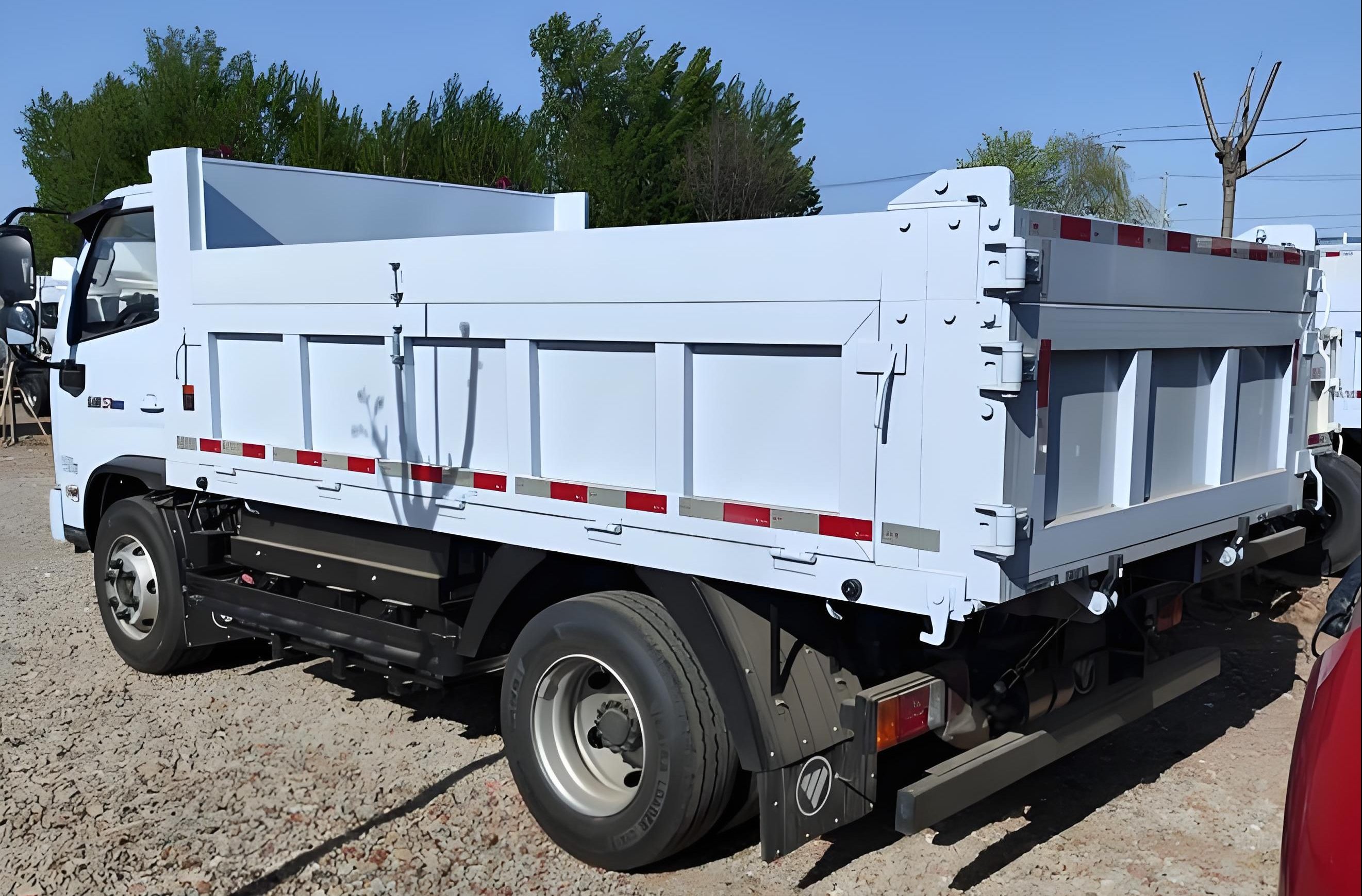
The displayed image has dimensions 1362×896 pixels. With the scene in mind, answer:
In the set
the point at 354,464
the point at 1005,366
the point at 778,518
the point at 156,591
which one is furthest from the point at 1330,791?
the point at 156,591

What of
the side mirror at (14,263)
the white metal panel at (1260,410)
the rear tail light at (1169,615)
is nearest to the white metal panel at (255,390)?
the side mirror at (14,263)

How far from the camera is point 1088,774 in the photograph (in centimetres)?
529

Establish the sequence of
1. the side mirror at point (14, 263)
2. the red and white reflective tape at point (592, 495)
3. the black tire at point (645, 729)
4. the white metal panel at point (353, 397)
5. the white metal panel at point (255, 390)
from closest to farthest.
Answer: the black tire at point (645, 729)
the red and white reflective tape at point (592, 495)
the white metal panel at point (353, 397)
the white metal panel at point (255, 390)
the side mirror at point (14, 263)

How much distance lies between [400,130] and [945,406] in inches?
1121

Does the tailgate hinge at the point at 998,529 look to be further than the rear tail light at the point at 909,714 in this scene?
No

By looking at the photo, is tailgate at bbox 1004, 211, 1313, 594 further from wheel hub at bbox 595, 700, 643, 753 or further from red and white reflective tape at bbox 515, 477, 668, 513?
wheel hub at bbox 595, 700, 643, 753

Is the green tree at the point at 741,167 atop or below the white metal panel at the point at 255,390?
atop

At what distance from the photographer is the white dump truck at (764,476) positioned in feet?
11.2

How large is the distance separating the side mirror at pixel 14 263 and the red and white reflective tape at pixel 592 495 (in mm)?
3391

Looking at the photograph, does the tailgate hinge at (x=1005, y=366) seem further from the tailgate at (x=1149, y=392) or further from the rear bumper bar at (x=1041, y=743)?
the rear bumper bar at (x=1041, y=743)

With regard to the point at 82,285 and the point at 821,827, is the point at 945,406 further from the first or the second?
the point at 82,285

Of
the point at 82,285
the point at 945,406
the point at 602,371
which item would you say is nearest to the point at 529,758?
the point at 602,371

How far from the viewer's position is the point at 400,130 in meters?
29.6

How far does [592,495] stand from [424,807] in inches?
65.6
